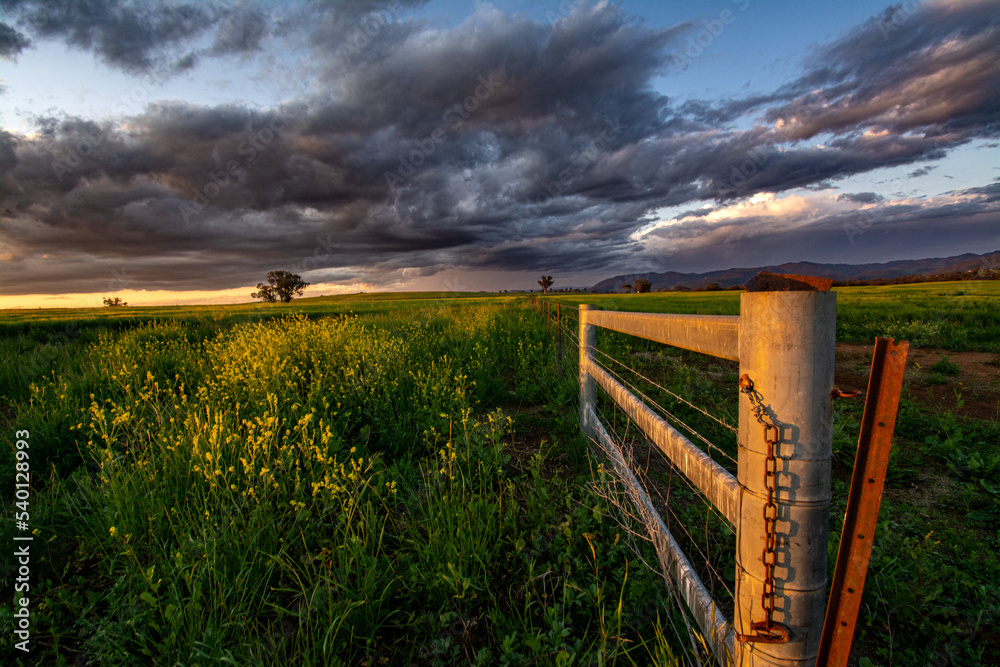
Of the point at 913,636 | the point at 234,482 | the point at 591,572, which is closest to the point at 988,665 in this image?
the point at 913,636

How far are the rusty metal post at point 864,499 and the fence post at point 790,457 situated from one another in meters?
0.07

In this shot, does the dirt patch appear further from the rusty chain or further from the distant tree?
the distant tree

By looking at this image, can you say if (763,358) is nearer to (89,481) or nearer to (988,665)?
(988,665)

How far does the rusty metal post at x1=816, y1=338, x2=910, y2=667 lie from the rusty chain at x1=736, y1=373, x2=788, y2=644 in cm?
13

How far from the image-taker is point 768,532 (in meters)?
1.18

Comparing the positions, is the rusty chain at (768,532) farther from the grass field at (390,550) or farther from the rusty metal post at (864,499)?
the grass field at (390,550)

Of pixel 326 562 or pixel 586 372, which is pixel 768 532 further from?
pixel 586 372

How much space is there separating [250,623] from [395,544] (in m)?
0.87

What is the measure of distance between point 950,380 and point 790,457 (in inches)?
344

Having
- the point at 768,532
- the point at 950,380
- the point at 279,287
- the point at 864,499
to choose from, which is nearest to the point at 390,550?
the point at 768,532

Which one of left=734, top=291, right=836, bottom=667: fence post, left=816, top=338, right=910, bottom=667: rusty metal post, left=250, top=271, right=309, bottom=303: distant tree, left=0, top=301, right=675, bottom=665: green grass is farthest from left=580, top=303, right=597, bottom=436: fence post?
left=250, top=271, right=309, bottom=303: distant tree

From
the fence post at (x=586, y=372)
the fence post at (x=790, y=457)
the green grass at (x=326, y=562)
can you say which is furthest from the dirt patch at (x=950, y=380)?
the fence post at (x=790, y=457)

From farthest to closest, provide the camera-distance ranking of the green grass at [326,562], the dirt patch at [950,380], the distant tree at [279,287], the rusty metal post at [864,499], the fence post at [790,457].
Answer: the distant tree at [279,287] → the dirt patch at [950,380] → the green grass at [326,562] → the fence post at [790,457] → the rusty metal post at [864,499]

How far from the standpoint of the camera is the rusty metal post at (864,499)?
0.98 m
